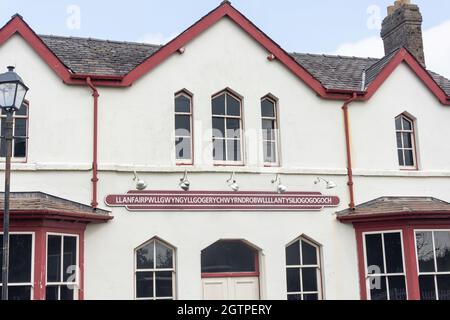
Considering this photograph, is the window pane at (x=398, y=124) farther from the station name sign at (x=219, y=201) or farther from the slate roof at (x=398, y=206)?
the station name sign at (x=219, y=201)

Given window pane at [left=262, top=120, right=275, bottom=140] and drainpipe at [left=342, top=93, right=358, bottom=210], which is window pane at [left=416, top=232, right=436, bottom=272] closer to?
drainpipe at [left=342, top=93, right=358, bottom=210]

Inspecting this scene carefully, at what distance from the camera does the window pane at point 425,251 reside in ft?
51.3

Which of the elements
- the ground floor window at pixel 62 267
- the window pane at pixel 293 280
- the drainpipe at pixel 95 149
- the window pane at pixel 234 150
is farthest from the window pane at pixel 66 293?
the window pane at pixel 293 280

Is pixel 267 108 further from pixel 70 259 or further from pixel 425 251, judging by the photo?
pixel 70 259

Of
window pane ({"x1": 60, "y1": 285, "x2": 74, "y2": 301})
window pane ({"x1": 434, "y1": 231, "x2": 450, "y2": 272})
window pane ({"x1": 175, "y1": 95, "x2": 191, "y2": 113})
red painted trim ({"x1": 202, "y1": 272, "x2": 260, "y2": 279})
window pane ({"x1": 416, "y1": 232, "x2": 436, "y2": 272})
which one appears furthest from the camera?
window pane ({"x1": 175, "y1": 95, "x2": 191, "y2": 113})

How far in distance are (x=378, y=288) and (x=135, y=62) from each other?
28.7 ft

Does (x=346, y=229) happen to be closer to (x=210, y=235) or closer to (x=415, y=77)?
(x=210, y=235)

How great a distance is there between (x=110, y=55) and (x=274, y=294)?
7.74 metres

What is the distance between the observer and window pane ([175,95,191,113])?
15930 mm

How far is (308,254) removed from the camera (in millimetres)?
16031

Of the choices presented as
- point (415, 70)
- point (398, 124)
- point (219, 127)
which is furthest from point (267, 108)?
point (415, 70)

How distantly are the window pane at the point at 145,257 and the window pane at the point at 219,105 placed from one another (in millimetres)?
3851

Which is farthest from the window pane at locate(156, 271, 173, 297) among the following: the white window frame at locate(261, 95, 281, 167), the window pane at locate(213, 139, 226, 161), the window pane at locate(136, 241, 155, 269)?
the white window frame at locate(261, 95, 281, 167)

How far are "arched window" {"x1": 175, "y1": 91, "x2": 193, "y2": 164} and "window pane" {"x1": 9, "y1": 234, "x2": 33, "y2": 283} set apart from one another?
427 cm
